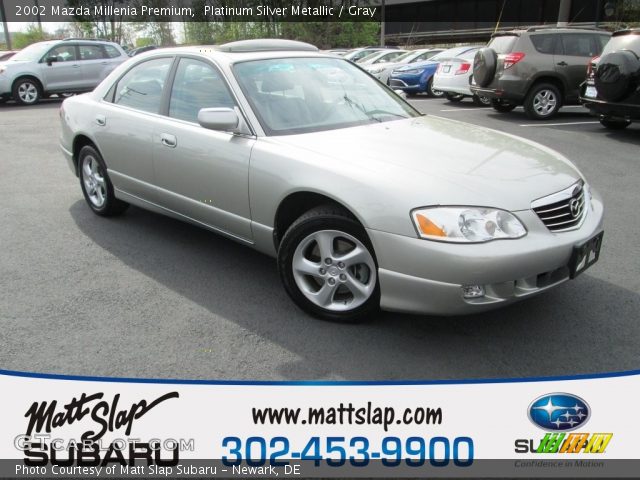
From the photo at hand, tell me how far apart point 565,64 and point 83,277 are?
9819mm

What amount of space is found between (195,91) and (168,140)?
400 millimetres

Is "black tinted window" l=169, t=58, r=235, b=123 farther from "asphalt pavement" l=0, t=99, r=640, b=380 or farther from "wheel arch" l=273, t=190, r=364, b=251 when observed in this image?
"asphalt pavement" l=0, t=99, r=640, b=380

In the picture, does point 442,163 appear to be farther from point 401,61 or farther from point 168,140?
point 401,61

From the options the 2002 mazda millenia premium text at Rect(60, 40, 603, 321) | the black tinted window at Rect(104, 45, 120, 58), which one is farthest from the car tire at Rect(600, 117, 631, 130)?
the black tinted window at Rect(104, 45, 120, 58)

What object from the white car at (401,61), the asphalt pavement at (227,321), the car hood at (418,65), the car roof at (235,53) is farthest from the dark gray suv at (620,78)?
the white car at (401,61)

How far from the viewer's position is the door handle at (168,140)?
4.23 m

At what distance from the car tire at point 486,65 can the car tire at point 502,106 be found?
70 centimetres

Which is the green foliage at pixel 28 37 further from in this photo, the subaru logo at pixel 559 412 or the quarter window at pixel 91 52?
the subaru logo at pixel 559 412

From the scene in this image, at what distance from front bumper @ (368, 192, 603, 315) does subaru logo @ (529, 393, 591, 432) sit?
0.75 meters

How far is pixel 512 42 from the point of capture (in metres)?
11.1

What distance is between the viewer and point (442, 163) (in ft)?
11.0

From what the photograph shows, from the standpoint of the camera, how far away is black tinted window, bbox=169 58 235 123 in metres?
4.05

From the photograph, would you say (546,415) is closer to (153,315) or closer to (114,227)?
(153,315)

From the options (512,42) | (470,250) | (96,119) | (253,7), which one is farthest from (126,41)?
(470,250)
